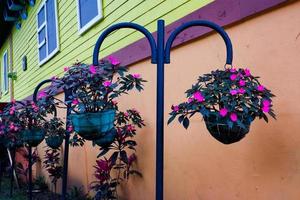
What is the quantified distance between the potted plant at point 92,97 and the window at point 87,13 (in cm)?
244

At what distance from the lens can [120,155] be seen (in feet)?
13.3

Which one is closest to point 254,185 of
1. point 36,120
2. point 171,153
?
point 171,153

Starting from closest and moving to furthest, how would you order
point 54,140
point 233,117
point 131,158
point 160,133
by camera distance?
point 233,117, point 160,133, point 131,158, point 54,140

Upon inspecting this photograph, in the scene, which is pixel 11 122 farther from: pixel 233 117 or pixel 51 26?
pixel 233 117

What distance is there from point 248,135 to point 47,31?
633 centimetres

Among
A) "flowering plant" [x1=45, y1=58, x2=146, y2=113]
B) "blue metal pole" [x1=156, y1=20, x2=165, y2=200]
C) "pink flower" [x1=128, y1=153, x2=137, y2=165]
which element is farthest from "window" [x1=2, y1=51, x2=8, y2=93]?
"blue metal pole" [x1=156, y1=20, x2=165, y2=200]

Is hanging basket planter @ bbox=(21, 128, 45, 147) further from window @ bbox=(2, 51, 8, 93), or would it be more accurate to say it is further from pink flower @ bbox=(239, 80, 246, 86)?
window @ bbox=(2, 51, 8, 93)

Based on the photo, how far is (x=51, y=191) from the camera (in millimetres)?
7066

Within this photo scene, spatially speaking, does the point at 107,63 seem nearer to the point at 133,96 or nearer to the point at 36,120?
the point at 133,96

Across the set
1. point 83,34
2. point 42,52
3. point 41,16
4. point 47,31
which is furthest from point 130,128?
point 41,16

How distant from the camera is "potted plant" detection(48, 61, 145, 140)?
7.68 ft

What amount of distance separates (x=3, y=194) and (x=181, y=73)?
514 cm

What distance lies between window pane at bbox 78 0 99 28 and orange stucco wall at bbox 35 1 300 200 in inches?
73.2

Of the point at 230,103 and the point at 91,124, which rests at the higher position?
the point at 230,103
